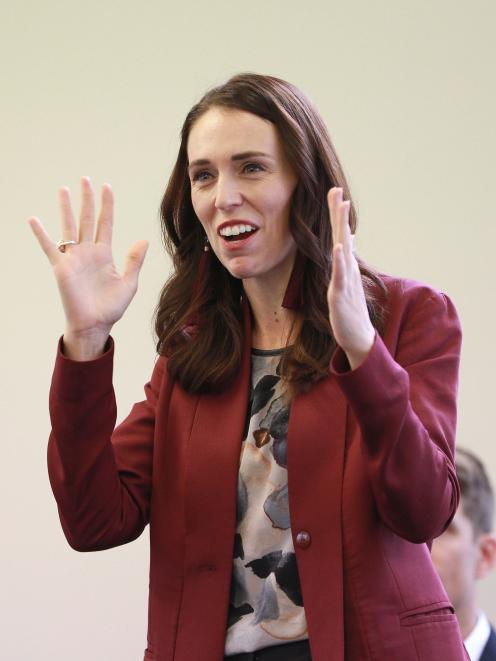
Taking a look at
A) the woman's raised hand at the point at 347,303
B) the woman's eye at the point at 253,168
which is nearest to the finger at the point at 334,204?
the woman's raised hand at the point at 347,303

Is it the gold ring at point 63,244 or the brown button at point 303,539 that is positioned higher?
the gold ring at point 63,244

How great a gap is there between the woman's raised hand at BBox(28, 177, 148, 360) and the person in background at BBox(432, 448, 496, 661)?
127 cm

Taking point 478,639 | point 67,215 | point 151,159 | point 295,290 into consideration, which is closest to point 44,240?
point 67,215

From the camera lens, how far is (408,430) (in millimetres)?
1492

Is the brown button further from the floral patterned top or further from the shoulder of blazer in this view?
the shoulder of blazer

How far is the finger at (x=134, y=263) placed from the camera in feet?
5.57

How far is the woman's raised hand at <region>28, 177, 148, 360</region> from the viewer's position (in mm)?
1624

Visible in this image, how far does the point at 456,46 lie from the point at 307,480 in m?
2.05

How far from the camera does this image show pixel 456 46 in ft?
10.9

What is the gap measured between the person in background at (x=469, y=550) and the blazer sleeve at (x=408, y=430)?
105 cm

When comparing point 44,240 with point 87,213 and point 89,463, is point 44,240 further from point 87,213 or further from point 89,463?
point 89,463

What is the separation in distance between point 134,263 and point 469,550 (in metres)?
1.34

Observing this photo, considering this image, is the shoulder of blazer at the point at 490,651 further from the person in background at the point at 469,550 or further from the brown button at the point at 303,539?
the brown button at the point at 303,539

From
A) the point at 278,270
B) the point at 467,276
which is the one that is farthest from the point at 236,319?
the point at 467,276
